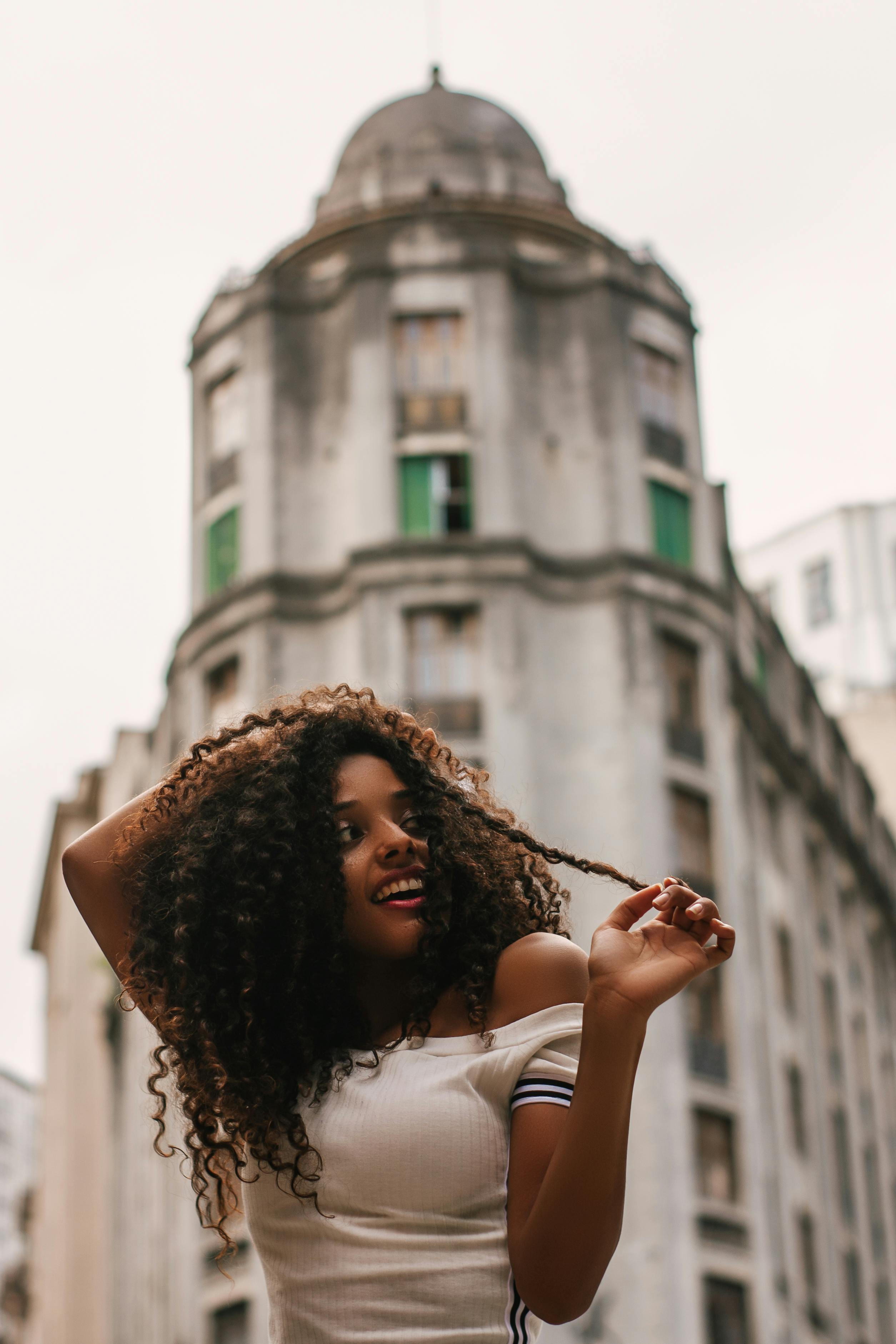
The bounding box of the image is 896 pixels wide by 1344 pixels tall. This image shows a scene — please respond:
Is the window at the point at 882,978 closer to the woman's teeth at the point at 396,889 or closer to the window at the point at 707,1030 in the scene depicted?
the window at the point at 707,1030

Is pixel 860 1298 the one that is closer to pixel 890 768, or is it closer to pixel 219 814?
pixel 890 768

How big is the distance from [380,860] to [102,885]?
59cm

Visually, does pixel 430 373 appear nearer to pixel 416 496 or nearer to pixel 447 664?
pixel 416 496

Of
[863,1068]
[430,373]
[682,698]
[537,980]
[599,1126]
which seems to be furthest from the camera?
[863,1068]

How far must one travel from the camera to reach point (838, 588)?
78.6 metres

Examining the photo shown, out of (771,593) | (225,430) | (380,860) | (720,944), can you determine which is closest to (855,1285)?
(225,430)

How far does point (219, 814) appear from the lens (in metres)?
3.68

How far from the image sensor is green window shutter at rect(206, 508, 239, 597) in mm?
34312

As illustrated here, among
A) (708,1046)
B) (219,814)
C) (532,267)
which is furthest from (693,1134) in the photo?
(219,814)

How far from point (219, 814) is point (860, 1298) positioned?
39.8 m

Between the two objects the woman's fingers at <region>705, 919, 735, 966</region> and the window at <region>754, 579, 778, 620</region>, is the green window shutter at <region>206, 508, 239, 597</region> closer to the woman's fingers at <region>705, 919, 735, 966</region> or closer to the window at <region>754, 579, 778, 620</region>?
the woman's fingers at <region>705, 919, 735, 966</region>

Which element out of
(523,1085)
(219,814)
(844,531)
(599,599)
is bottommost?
(523,1085)

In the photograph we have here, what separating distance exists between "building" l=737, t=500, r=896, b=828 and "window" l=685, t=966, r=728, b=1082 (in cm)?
4351

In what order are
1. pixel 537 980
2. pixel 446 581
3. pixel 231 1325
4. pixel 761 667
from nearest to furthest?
pixel 537 980
pixel 231 1325
pixel 446 581
pixel 761 667
